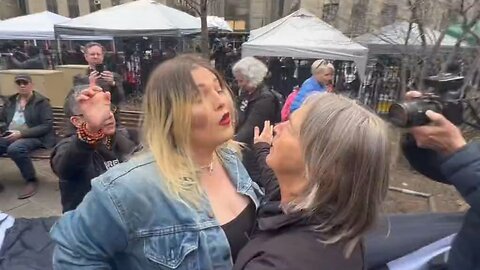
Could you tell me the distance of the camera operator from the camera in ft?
4.10

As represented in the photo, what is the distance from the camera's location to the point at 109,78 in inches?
128

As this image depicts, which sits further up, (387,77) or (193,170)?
(193,170)

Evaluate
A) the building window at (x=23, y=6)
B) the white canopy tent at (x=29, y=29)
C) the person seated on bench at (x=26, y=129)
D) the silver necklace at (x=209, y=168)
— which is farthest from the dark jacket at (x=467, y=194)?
the building window at (x=23, y=6)

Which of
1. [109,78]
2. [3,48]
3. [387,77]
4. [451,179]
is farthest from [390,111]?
[3,48]

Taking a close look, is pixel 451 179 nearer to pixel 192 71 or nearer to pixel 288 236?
pixel 288 236

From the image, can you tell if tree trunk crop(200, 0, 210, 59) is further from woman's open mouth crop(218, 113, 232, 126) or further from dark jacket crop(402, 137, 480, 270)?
dark jacket crop(402, 137, 480, 270)

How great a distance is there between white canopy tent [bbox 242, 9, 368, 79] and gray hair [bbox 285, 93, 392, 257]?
26.2ft

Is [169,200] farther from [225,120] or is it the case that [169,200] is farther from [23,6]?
[23,6]

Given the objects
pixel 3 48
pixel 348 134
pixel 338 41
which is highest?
pixel 348 134

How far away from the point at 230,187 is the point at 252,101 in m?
2.17

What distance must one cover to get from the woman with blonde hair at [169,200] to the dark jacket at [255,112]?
1973 mm

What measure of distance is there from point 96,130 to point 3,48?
15805 millimetres

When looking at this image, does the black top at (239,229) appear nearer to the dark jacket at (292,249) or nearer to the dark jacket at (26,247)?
the dark jacket at (292,249)

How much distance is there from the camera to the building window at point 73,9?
39.3m
